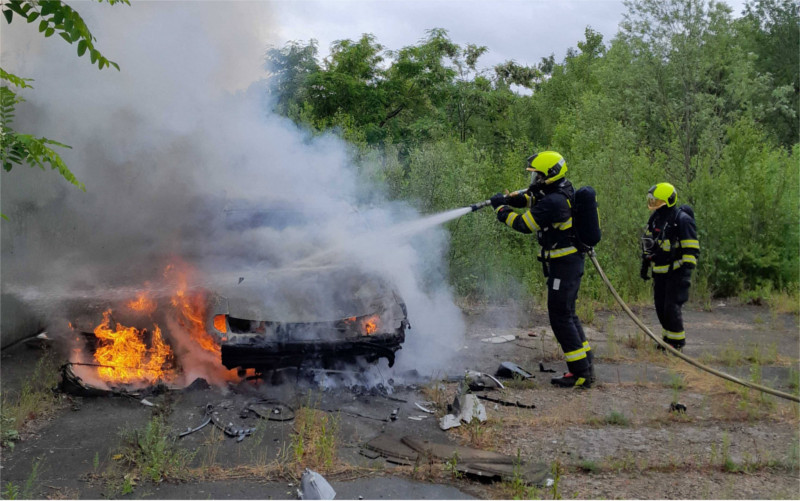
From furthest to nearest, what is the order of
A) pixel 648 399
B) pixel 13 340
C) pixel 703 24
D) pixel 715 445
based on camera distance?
1. pixel 703 24
2. pixel 13 340
3. pixel 648 399
4. pixel 715 445

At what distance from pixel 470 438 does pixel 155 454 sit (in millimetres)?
2266

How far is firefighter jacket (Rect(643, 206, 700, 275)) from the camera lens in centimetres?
707

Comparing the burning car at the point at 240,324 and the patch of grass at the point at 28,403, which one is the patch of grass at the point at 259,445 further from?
the patch of grass at the point at 28,403

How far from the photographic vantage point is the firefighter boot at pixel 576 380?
241 inches

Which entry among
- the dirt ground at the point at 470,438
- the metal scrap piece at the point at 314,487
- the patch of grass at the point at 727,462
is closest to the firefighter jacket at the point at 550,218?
the dirt ground at the point at 470,438

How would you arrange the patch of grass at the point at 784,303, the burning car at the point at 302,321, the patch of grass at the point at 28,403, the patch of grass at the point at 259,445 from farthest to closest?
the patch of grass at the point at 784,303, the burning car at the point at 302,321, the patch of grass at the point at 28,403, the patch of grass at the point at 259,445

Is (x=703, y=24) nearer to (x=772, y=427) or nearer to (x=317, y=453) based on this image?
(x=772, y=427)

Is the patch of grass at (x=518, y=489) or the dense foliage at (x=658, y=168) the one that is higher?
the dense foliage at (x=658, y=168)

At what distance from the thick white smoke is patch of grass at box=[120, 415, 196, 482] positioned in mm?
1987

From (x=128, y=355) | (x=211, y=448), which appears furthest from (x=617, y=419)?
(x=128, y=355)

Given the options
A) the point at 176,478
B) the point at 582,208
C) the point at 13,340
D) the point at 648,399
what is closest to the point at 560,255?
the point at 582,208

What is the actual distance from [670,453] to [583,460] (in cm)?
68

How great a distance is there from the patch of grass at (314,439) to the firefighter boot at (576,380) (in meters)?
2.46

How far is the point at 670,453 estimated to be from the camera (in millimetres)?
4445
